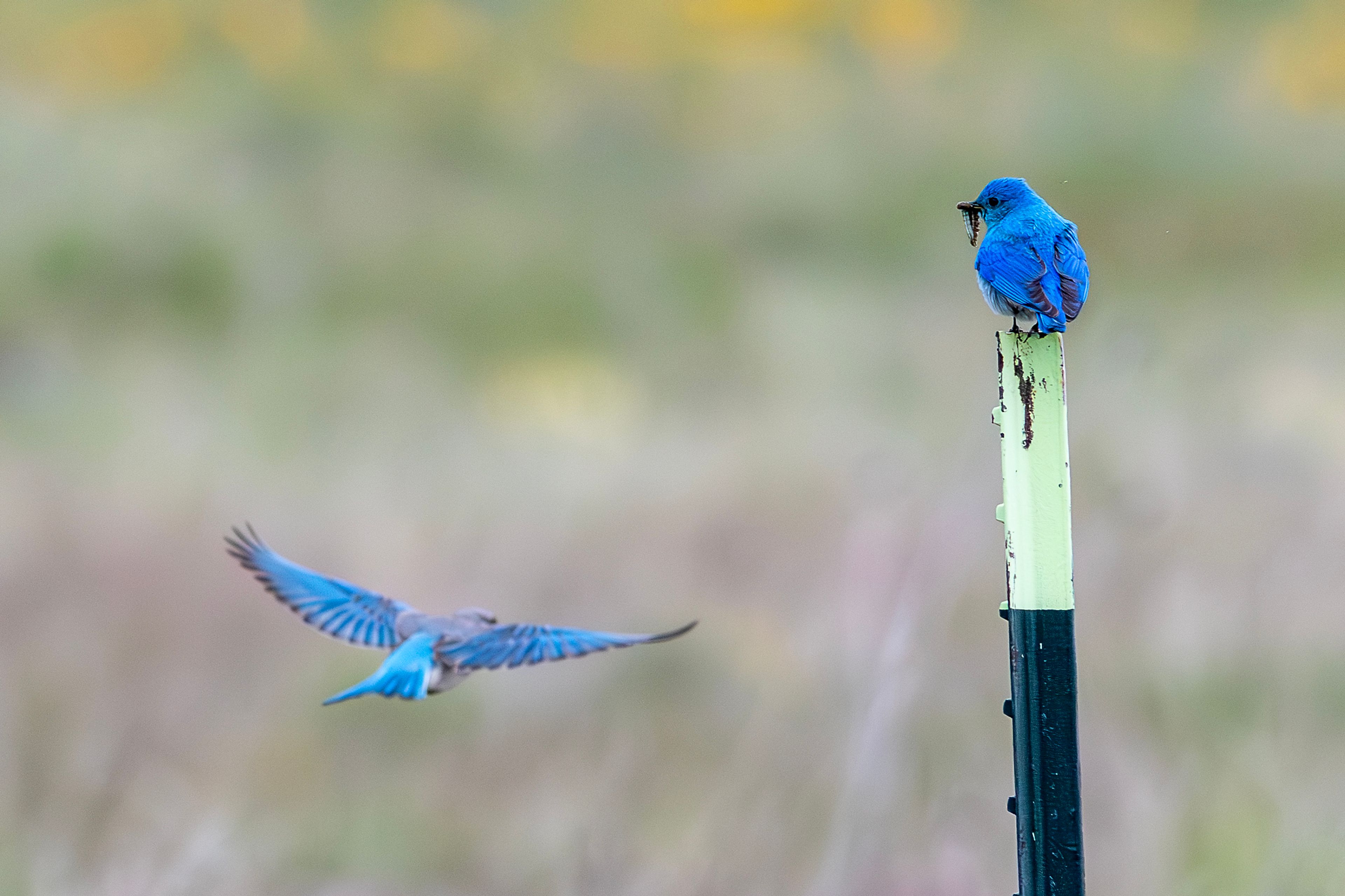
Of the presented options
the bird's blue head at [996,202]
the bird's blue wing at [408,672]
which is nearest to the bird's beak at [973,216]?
the bird's blue head at [996,202]

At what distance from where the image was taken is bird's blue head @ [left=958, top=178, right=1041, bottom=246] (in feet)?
21.3

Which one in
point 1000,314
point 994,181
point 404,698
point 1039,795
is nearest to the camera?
point 1039,795

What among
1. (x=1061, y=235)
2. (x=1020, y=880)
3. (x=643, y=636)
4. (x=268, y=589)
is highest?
(x=1061, y=235)

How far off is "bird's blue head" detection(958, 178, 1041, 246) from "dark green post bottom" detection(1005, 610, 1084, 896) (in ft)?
7.85

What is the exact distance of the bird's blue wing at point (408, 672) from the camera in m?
7.64

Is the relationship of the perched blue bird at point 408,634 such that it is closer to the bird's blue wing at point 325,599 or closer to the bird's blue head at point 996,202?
the bird's blue wing at point 325,599

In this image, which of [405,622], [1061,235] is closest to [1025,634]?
[1061,235]

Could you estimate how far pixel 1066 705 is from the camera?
16.5 ft

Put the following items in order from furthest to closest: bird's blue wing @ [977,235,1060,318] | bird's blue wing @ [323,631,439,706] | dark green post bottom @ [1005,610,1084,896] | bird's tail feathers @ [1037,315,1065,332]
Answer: bird's blue wing @ [323,631,439,706], bird's blue wing @ [977,235,1060,318], bird's tail feathers @ [1037,315,1065,332], dark green post bottom @ [1005,610,1084,896]

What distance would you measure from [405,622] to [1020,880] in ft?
15.3

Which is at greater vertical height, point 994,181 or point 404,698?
point 994,181

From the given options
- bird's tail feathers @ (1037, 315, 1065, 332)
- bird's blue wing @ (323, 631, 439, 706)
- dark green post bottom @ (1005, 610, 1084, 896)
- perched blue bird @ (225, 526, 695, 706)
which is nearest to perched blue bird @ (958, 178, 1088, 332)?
bird's tail feathers @ (1037, 315, 1065, 332)

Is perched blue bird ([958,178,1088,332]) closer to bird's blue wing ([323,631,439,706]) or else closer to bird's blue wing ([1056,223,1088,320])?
bird's blue wing ([1056,223,1088,320])

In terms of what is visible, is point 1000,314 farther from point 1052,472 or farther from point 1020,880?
point 1020,880
